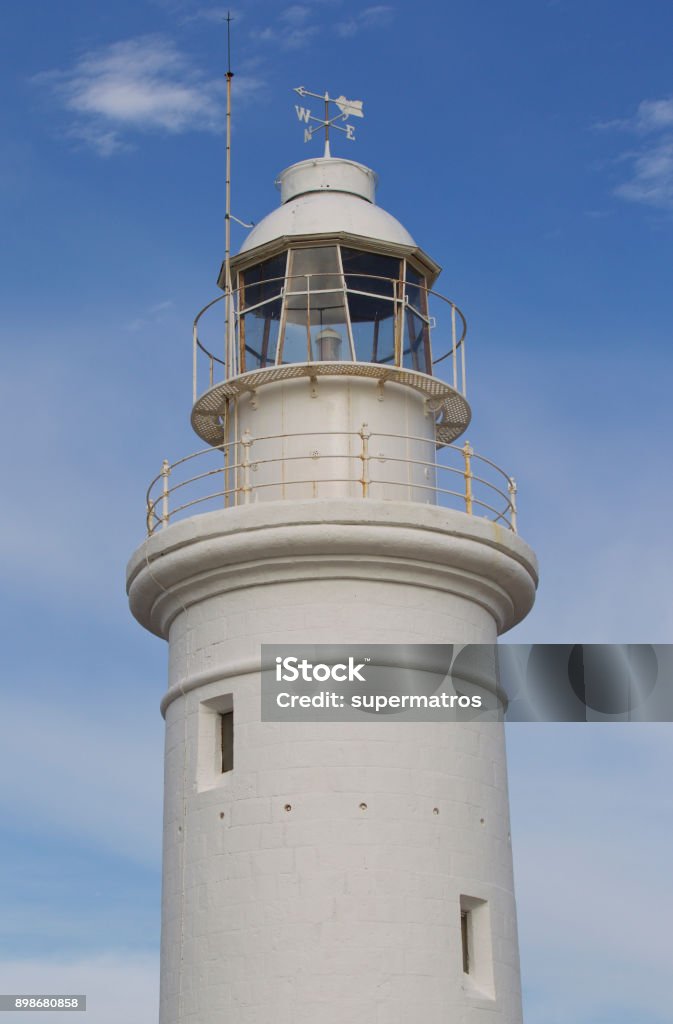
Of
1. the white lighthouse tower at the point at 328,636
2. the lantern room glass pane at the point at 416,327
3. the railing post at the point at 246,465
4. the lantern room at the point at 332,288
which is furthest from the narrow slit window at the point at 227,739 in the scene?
the lantern room glass pane at the point at 416,327

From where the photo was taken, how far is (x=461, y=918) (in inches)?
618

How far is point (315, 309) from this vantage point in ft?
57.6

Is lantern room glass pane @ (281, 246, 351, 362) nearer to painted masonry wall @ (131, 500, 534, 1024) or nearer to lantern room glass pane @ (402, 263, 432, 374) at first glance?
lantern room glass pane @ (402, 263, 432, 374)

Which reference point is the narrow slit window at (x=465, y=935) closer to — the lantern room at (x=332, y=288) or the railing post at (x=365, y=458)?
the railing post at (x=365, y=458)

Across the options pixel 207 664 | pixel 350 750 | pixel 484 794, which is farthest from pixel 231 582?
pixel 484 794

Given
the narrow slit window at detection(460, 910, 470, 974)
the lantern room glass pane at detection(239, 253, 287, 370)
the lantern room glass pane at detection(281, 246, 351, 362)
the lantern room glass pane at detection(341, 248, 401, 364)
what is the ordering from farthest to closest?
the lantern room glass pane at detection(239, 253, 287, 370) < the lantern room glass pane at detection(341, 248, 401, 364) < the lantern room glass pane at detection(281, 246, 351, 362) < the narrow slit window at detection(460, 910, 470, 974)

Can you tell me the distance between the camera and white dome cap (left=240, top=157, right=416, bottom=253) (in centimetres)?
1791

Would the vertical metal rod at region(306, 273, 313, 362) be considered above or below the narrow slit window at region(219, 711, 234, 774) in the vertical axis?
above

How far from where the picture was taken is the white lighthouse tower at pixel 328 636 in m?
14.9

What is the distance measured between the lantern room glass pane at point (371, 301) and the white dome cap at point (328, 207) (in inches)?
10.7

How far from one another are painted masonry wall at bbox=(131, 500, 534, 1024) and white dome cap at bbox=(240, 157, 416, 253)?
144 inches

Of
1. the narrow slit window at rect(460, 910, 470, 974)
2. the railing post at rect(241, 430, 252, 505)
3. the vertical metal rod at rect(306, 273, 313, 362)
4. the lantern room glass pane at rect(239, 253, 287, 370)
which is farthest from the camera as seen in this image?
the lantern room glass pane at rect(239, 253, 287, 370)

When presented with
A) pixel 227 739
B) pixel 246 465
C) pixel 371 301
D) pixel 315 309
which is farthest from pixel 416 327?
pixel 227 739

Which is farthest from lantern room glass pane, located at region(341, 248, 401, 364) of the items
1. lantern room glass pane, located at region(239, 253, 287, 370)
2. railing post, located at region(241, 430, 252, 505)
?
railing post, located at region(241, 430, 252, 505)
